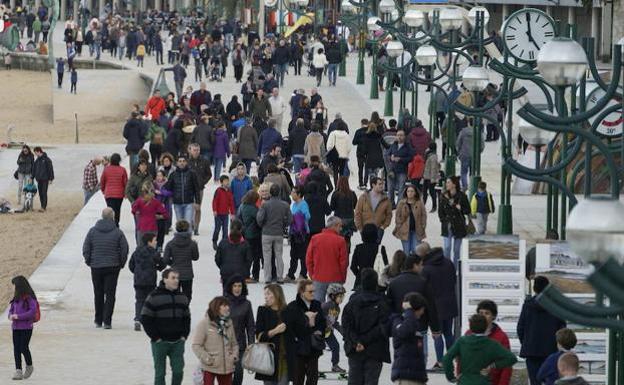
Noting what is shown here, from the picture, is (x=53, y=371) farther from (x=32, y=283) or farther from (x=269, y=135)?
Result: (x=269, y=135)

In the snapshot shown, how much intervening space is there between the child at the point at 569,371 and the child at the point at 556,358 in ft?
3.60

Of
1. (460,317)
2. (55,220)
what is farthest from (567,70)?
(55,220)

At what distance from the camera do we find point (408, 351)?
15680 millimetres

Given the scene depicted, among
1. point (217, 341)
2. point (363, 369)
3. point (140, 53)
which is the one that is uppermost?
point (217, 341)

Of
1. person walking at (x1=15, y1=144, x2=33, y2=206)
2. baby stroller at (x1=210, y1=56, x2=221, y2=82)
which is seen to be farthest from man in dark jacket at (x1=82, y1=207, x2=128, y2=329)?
baby stroller at (x1=210, y1=56, x2=221, y2=82)

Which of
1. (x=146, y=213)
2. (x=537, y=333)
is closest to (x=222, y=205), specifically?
(x=146, y=213)

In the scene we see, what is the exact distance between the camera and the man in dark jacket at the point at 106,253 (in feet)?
68.5

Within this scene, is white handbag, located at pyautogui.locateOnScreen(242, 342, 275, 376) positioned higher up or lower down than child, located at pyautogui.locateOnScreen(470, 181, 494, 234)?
higher up

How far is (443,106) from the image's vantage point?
1640 inches

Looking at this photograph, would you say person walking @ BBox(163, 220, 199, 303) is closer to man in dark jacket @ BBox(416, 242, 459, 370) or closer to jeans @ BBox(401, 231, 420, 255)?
man in dark jacket @ BBox(416, 242, 459, 370)

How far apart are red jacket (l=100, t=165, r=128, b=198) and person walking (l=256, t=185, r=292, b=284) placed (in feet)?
15.9

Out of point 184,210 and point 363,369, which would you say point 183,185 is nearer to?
point 184,210

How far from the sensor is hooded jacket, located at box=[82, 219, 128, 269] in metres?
20.9

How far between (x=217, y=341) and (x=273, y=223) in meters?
7.08
